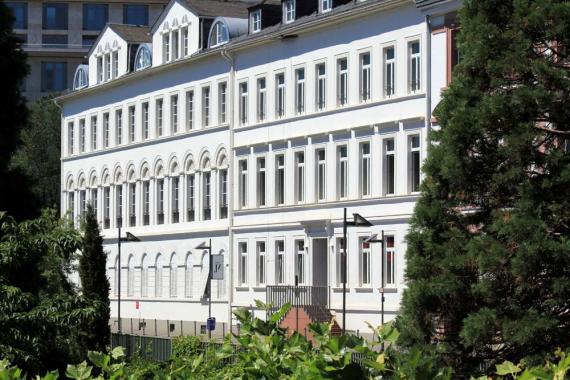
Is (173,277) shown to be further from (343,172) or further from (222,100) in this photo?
(343,172)

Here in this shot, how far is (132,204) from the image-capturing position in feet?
269

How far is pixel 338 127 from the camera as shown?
6281 cm

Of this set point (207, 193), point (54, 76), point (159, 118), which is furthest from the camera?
point (54, 76)

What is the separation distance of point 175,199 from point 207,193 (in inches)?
138

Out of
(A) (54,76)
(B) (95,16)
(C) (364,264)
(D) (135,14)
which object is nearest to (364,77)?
(C) (364,264)

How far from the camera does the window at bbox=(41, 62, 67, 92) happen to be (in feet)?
430

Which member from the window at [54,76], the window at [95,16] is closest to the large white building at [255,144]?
the window at [95,16]

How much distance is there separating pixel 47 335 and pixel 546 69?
26.9ft

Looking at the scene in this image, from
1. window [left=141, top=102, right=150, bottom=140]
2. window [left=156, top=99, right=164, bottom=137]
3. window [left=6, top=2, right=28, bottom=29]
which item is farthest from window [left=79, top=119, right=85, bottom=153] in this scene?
window [left=6, top=2, right=28, bottom=29]

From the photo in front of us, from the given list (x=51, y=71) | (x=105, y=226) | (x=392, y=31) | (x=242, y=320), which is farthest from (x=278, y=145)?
(x=51, y=71)

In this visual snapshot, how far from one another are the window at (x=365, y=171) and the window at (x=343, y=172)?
4.09 ft

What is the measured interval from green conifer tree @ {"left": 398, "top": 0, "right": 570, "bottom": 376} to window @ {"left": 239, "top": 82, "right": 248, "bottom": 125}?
146 feet

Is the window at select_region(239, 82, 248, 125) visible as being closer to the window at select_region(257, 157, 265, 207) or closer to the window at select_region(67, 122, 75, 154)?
the window at select_region(257, 157, 265, 207)

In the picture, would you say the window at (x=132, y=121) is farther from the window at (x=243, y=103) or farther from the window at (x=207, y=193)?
the window at (x=243, y=103)
